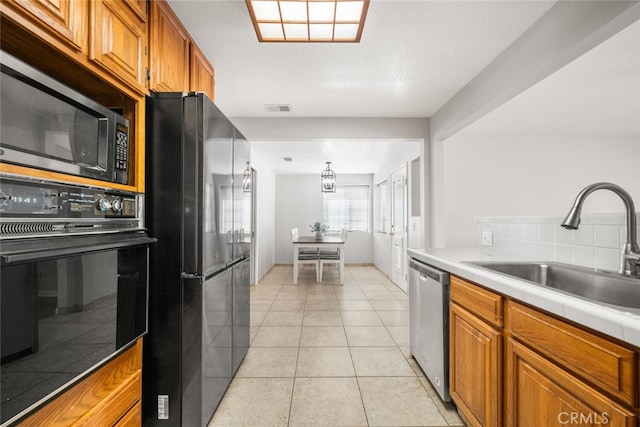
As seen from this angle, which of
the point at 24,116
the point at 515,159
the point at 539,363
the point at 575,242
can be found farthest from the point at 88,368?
the point at 515,159

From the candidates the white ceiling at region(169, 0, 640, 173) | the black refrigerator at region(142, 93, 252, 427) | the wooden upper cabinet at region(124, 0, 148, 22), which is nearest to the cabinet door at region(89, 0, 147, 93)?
the wooden upper cabinet at region(124, 0, 148, 22)

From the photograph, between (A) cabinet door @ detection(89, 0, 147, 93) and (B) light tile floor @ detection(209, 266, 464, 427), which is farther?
(B) light tile floor @ detection(209, 266, 464, 427)

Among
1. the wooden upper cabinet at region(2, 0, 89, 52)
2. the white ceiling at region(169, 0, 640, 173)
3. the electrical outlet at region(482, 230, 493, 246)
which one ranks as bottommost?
the electrical outlet at region(482, 230, 493, 246)

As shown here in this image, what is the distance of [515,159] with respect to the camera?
3932 millimetres

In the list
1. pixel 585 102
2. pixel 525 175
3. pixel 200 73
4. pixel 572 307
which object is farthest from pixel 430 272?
pixel 525 175

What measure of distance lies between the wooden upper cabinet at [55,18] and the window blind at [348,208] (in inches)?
254

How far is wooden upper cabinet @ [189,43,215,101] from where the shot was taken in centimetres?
194

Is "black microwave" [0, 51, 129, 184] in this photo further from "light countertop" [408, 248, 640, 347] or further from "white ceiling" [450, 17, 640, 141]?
"white ceiling" [450, 17, 640, 141]

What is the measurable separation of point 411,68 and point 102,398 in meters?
2.73

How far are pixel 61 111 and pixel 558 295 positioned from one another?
177 centimetres

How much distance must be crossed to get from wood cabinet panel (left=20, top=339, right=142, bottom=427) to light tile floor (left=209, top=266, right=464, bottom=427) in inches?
24.4

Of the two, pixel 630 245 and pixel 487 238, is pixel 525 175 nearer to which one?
pixel 487 238

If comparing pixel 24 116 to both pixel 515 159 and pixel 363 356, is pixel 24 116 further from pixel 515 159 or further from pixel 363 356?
pixel 515 159

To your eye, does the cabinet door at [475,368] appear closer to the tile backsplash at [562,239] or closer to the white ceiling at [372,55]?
the tile backsplash at [562,239]
